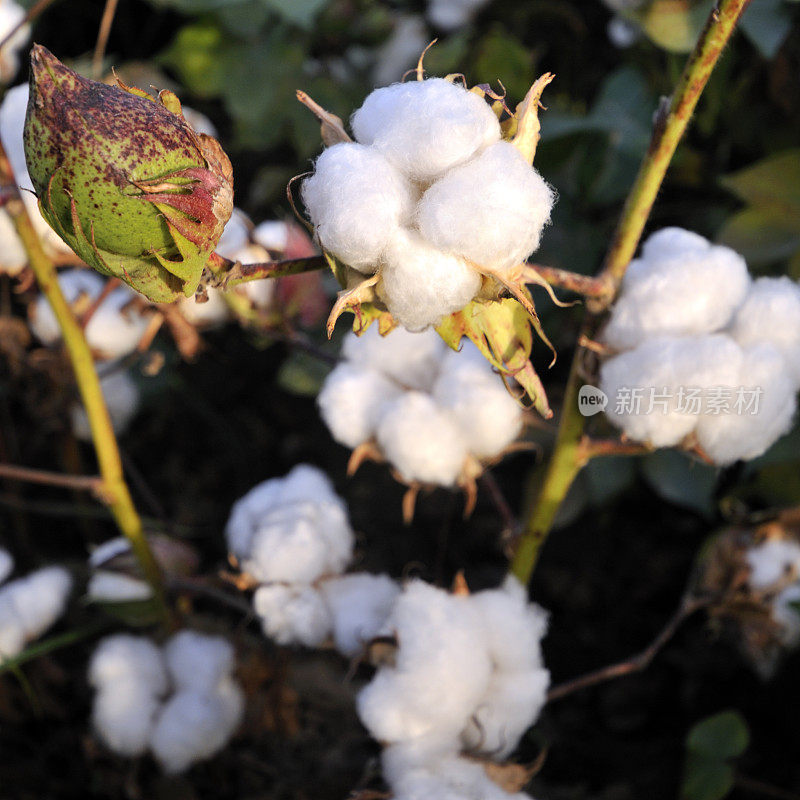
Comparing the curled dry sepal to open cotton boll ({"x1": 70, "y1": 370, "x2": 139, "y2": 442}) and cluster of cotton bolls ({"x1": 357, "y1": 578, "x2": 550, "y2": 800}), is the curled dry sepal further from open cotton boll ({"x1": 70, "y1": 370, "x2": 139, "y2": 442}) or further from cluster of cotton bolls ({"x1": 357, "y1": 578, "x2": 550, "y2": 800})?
open cotton boll ({"x1": 70, "y1": 370, "x2": 139, "y2": 442})

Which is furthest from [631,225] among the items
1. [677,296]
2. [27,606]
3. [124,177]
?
[27,606]

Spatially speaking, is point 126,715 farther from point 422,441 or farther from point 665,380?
point 665,380

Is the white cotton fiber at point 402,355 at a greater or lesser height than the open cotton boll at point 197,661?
greater

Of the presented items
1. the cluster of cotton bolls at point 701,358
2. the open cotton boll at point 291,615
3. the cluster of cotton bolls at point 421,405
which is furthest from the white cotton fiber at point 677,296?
the open cotton boll at point 291,615

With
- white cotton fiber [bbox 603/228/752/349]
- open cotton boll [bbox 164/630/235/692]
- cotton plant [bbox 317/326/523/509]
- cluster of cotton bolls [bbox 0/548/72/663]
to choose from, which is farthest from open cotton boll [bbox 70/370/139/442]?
white cotton fiber [bbox 603/228/752/349]

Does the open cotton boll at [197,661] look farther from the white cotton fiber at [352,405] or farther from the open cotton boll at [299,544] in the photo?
the white cotton fiber at [352,405]
